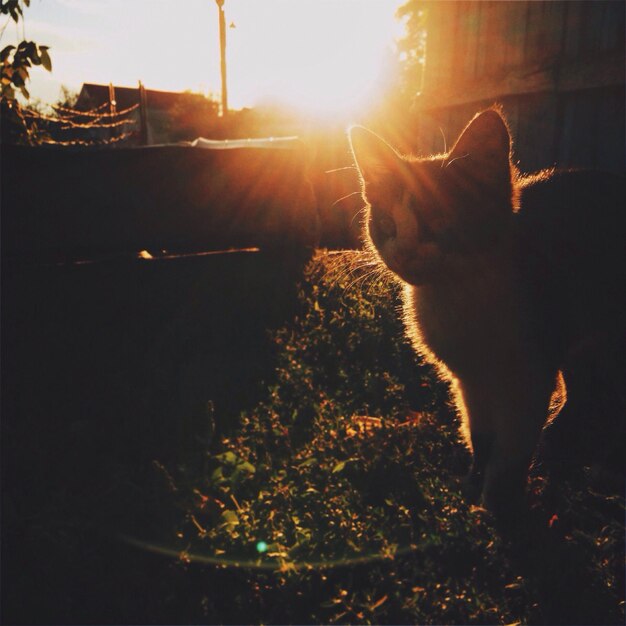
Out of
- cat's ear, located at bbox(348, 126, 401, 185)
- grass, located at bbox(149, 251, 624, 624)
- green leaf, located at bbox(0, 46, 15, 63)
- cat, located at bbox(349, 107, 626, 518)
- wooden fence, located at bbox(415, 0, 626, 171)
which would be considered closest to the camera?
grass, located at bbox(149, 251, 624, 624)

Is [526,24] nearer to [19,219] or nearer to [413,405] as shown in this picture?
[413,405]

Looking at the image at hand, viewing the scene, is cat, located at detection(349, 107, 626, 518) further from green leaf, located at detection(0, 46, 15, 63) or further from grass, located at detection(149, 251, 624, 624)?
green leaf, located at detection(0, 46, 15, 63)

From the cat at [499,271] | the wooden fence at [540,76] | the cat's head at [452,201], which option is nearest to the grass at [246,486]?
the cat at [499,271]

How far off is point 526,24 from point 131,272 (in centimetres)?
465

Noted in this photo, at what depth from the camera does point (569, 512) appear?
2.24 metres

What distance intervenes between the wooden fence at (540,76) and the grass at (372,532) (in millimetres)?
3228

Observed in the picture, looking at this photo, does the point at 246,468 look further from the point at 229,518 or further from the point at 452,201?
the point at 452,201

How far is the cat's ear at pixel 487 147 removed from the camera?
6.25 feet

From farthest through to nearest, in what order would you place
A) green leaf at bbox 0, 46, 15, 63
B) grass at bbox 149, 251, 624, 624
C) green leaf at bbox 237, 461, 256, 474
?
green leaf at bbox 237, 461, 256, 474 → green leaf at bbox 0, 46, 15, 63 → grass at bbox 149, 251, 624, 624

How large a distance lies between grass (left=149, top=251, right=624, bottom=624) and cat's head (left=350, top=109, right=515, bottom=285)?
102 centimetres

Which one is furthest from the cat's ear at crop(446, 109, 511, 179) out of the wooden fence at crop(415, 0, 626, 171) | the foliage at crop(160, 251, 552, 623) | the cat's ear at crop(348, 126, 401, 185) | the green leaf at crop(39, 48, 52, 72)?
the wooden fence at crop(415, 0, 626, 171)

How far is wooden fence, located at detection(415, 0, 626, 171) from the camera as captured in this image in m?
4.55

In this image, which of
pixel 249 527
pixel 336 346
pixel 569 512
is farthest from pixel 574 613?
pixel 336 346

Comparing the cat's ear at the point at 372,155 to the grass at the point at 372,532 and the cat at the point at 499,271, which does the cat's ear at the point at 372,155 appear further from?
the grass at the point at 372,532
